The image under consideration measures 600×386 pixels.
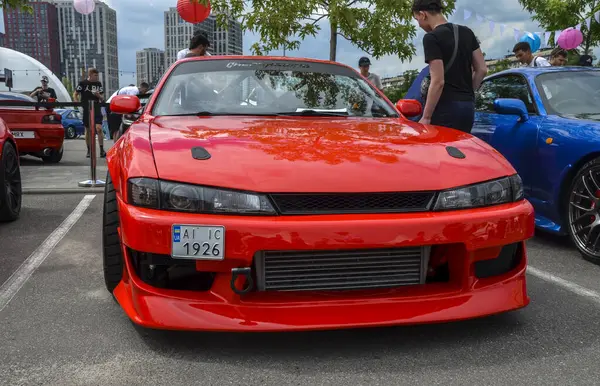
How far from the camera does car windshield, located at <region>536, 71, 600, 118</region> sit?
4469mm

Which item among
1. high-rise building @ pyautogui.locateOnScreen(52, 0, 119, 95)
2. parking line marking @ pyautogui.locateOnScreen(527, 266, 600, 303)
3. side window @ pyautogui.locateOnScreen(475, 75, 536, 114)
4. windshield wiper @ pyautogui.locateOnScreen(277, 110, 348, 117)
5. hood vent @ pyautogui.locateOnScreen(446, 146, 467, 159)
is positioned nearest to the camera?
hood vent @ pyautogui.locateOnScreen(446, 146, 467, 159)

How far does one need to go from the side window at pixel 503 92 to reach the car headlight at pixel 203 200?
310cm

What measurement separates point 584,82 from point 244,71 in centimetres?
273

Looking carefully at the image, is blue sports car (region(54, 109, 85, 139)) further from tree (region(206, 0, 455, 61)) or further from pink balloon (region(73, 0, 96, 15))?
tree (region(206, 0, 455, 61))

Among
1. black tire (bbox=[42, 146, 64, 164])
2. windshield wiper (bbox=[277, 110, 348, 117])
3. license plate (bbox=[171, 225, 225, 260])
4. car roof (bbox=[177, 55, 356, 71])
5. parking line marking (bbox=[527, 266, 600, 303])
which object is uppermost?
car roof (bbox=[177, 55, 356, 71])

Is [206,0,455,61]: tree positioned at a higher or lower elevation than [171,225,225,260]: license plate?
higher

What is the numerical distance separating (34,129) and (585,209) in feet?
29.8

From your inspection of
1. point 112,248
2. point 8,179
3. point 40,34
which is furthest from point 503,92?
point 40,34

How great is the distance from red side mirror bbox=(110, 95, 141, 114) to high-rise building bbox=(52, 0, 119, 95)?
88.1m

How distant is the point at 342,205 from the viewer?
231cm

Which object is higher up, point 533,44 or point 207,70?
point 533,44

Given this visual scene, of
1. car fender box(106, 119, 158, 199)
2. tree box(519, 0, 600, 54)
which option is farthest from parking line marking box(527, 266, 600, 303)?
tree box(519, 0, 600, 54)

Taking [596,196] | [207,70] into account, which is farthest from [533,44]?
[207,70]

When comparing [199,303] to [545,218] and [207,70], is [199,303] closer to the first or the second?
[207,70]
